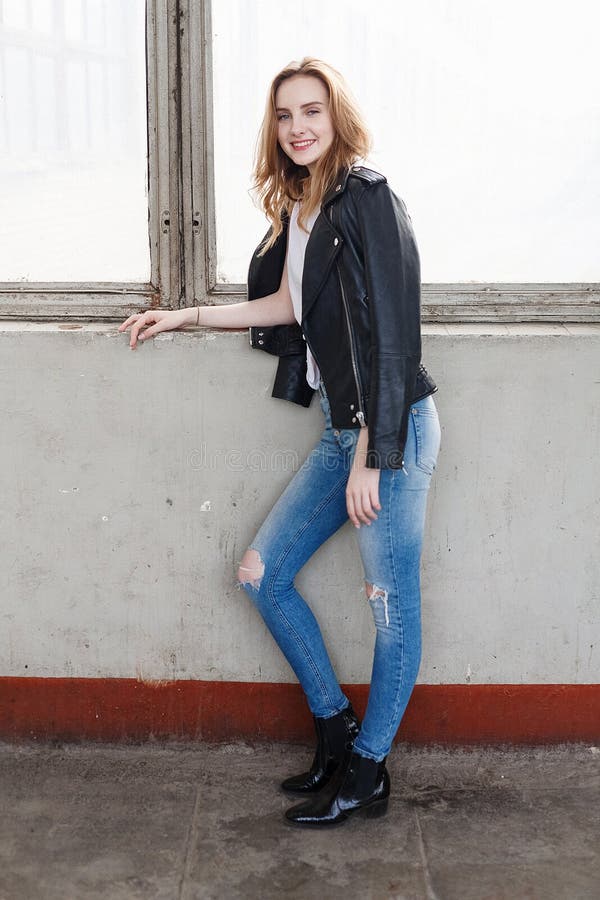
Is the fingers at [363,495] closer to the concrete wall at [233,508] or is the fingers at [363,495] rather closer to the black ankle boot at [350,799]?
the concrete wall at [233,508]

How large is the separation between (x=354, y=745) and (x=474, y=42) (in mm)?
2004

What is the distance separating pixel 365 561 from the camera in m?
2.46

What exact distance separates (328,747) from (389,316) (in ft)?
4.27

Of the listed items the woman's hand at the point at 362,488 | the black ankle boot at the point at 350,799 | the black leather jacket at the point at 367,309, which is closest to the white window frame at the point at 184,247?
the black leather jacket at the point at 367,309

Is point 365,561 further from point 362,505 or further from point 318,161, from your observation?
point 318,161

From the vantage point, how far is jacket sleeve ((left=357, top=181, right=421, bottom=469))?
2191mm

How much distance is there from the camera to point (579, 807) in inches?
105

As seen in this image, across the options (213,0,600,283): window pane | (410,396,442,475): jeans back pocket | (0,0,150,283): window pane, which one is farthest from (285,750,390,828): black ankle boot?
(0,0,150,283): window pane

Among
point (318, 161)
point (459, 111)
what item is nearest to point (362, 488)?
point (318, 161)

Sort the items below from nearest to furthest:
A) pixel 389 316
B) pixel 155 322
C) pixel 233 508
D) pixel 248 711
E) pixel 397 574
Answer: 1. pixel 389 316
2. pixel 397 574
3. pixel 155 322
4. pixel 233 508
5. pixel 248 711

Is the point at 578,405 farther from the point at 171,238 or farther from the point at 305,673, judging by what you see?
the point at 171,238

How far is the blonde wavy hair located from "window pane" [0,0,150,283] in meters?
0.47

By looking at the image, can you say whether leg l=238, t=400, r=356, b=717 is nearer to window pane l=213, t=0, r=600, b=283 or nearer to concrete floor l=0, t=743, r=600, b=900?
concrete floor l=0, t=743, r=600, b=900

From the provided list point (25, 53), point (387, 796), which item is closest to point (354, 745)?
point (387, 796)
